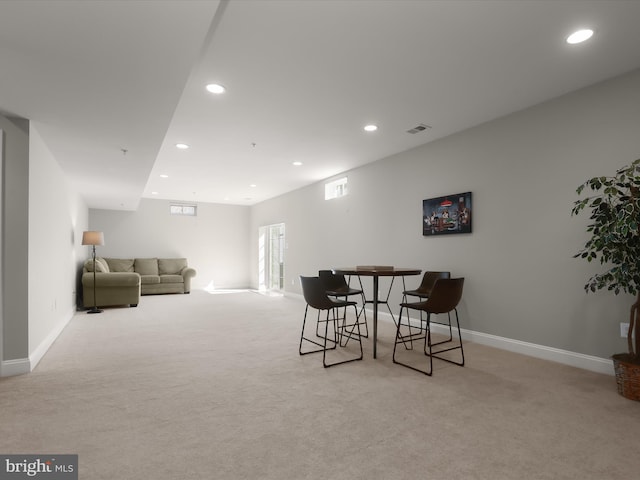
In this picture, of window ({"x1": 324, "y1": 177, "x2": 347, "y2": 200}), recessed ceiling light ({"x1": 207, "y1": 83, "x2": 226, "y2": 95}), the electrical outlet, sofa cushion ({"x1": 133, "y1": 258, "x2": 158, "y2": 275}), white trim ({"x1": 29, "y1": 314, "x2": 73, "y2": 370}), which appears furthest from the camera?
sofa cushion ({"x1": 133, "y1": 258, "x2": 158, "y2": 275})

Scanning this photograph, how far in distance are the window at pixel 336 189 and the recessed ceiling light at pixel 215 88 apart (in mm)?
3515

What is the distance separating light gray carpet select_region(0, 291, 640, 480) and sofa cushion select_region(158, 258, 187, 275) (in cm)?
591

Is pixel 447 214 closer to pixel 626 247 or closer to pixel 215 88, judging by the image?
pixel 626 247

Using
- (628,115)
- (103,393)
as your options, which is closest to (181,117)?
(103,393)

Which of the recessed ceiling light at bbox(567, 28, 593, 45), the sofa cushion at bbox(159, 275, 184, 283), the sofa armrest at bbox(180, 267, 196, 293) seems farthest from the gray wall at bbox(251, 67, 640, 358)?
the sofa cushion at bbox(159, 275, 184, 283)

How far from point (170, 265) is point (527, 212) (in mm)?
8674

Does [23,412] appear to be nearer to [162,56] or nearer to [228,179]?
[162,56]

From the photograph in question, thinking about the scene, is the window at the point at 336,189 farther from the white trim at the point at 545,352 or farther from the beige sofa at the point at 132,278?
the beige sofa at the point at 132,278

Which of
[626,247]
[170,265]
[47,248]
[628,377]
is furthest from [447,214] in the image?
[170,265]

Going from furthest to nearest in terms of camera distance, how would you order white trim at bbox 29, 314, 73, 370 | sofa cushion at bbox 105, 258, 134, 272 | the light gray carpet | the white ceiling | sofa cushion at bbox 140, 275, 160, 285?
sofa cushion at bbox 105, 258, 134, 272, sofa cushion at bbox 140, 275, 160, 285, white trim at bbox 29, 314, 73, 370, the white ceiling, the light gray carpet

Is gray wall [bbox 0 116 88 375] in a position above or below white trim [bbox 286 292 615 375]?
above

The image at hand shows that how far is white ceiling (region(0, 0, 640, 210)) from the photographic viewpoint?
1.91 meters

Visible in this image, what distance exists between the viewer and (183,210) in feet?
33.2

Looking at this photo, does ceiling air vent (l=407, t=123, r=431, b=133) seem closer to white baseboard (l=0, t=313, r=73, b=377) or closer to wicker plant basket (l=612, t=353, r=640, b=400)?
wicker plant basket (l=612, t=353, r=640, b=400)
